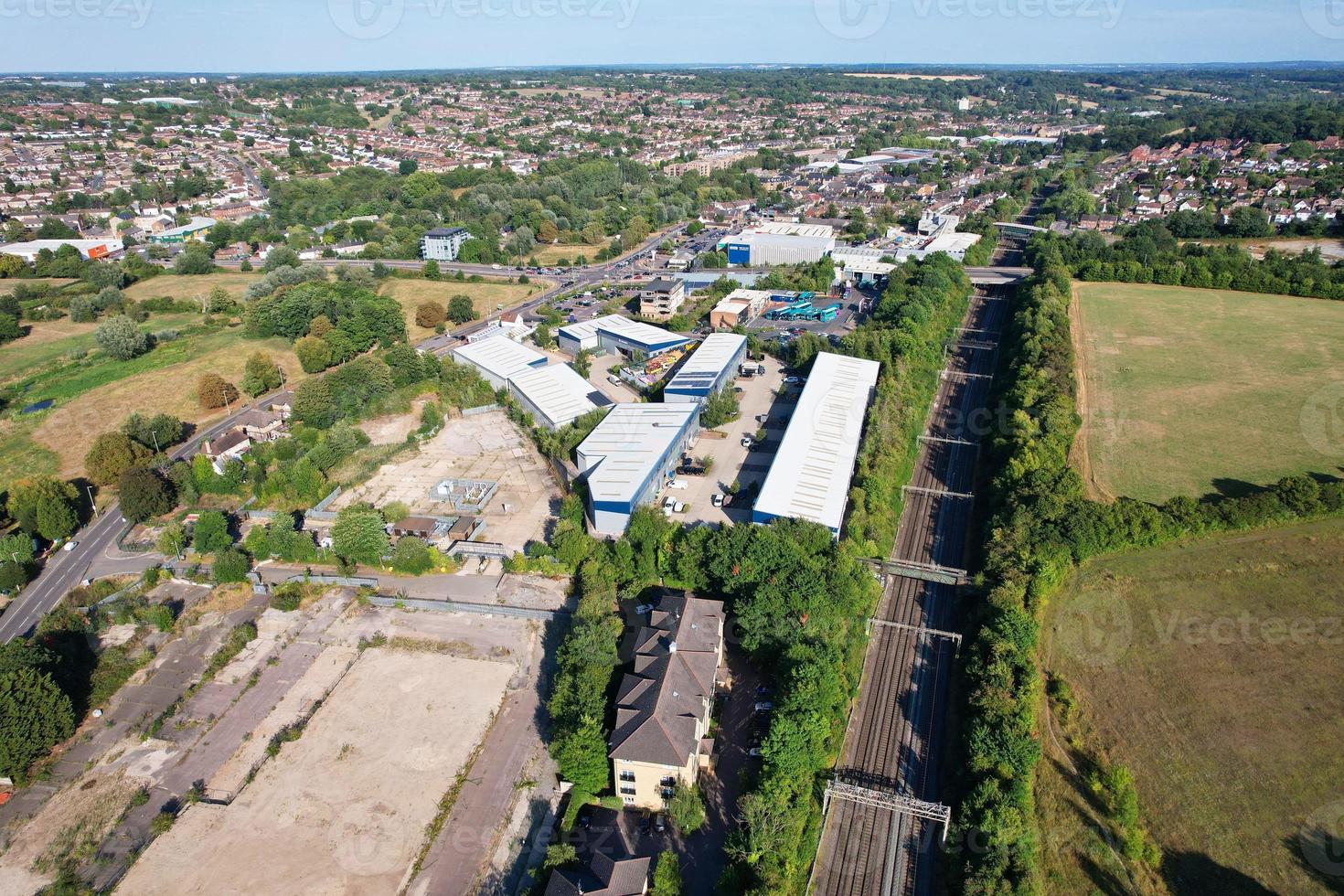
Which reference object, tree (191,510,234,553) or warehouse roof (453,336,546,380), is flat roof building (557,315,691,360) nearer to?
warehouse roof (453,336,546,380)

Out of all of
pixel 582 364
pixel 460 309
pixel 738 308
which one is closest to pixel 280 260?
pixel 460 309

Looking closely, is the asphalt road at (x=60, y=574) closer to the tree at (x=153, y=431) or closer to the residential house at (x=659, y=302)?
the tree at (x=153, y=431)

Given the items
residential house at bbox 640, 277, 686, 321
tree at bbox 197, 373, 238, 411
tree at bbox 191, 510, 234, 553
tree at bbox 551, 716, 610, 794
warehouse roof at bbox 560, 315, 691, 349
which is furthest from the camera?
residential house at bbox 640, 277, 686, 321

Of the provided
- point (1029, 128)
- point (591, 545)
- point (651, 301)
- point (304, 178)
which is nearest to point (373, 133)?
point (304, 178)

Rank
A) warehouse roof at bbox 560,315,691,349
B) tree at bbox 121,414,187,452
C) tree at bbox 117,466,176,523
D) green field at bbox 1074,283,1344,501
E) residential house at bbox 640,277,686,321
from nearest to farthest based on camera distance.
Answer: tree at bbox 117,466,176,523 → green field at bbox 1074,283,1344,501 → tree at bbox 121,414,187,452 → warehouse roof at bbox 560,315,691,349 → residential house at bbox 640,277,686,321

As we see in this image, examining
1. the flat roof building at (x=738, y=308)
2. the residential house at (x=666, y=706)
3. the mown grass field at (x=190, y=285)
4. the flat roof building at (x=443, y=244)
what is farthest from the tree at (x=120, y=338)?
the residential house at (x=666, y=706)

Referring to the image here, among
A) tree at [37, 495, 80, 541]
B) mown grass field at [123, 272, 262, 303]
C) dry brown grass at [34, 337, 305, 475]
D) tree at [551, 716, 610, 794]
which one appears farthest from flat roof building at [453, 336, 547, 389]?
mown grass field at [123, 272, 262, 303]

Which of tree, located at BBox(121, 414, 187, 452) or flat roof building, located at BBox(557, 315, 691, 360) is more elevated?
flat roof building, located at BBox(557, 315, 691, 360)

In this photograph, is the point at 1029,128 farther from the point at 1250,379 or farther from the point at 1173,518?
the point at 1173,518
